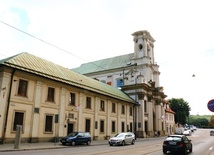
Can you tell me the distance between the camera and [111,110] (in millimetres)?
37594

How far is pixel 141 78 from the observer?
159 feet

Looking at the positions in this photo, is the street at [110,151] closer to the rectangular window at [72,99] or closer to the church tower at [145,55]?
the rectangular window at [72,99]

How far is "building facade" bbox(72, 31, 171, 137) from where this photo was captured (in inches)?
1869

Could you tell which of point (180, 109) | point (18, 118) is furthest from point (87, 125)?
point (180, 109)

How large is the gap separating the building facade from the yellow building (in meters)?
13.2

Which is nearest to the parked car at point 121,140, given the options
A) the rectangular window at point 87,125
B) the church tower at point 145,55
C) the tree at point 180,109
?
the rectangular window at point 87,125

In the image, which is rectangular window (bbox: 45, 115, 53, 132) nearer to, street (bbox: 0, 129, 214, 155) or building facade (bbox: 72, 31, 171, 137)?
street (bbox: 0, 129, 214, 155)

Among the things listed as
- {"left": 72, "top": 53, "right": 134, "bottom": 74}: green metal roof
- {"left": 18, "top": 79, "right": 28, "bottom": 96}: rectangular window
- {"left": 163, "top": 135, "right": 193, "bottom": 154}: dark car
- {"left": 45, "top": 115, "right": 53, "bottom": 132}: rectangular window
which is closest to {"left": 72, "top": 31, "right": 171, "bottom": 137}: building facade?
{"left": 72, "top": 53, "right": 134, "bottom": 74}: green metal roof

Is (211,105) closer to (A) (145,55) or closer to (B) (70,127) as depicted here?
(B) (70,127)

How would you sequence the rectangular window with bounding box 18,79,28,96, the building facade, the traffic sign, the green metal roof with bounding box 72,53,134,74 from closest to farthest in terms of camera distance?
1. the traffic sign
2. the rectangular window with bounding box 18,79,28,96
3. the building facade
4. the green metal roof with bounding box 72,53,134,74

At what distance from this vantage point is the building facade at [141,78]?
47.5 metres

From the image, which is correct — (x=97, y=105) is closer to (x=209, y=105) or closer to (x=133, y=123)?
(x=133, y=123)

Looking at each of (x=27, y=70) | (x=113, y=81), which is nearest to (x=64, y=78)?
(x=27, y=70)

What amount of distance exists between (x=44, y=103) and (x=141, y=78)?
27.9 meters
